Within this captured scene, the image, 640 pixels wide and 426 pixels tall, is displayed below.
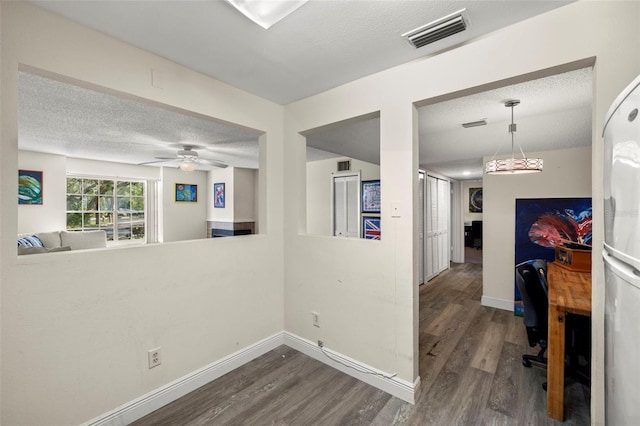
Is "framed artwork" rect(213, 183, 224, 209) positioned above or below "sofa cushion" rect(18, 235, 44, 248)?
above

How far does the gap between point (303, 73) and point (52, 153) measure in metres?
5.15

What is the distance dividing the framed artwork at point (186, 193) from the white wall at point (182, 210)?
7 centimetres

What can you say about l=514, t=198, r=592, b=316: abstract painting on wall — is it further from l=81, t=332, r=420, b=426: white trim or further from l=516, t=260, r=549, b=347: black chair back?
l=81, t=332, r=420, b=426: white trim

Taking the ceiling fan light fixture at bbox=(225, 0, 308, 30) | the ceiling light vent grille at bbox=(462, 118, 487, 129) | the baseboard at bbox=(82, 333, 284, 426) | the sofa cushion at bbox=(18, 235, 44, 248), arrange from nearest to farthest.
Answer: the ceiling fan light fixture at bbox=(225, 0, 308, 30), the baseboard at bbox=(82, 333, 284, 426), the ceiling light vent grille at bbox=(462, 118, 487, 129), the sofa cushion at bbox=(18, 235, 44, 248)

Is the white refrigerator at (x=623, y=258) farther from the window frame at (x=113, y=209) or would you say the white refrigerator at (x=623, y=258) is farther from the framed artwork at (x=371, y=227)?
the window frame at (x=113, y=209)

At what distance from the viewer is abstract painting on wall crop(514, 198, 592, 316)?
342cm

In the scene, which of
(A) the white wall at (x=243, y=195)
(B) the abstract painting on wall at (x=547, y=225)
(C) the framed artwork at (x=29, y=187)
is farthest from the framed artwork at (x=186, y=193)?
(B) the abstract painting on wall at (x=547, y=225)

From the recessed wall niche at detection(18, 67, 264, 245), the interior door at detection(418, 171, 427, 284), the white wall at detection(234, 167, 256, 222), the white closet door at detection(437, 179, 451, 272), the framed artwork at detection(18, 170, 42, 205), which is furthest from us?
the white wall at detection(234, 167, 256, 222)

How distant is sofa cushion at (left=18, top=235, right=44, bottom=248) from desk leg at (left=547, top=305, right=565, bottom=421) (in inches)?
230

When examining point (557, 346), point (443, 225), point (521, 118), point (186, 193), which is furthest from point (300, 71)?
point (186, 193)

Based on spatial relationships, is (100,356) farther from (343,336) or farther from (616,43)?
(616,43)

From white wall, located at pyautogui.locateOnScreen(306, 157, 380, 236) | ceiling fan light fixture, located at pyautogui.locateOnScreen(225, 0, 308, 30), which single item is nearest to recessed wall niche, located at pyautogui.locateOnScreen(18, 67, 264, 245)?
ceiling fan light fixture, located at pyautogui.locateOnScreen(225, 0, 308, 30)

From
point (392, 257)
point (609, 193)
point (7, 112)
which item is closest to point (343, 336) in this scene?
point (392, 257)

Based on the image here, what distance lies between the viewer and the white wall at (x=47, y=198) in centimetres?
442
